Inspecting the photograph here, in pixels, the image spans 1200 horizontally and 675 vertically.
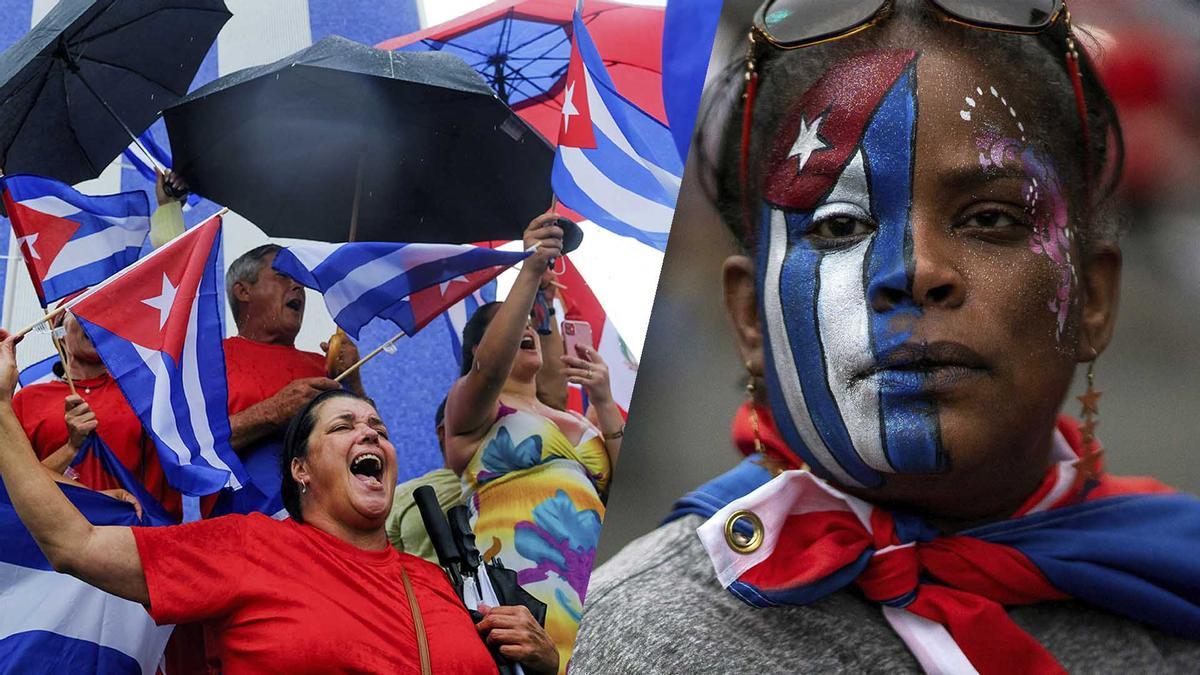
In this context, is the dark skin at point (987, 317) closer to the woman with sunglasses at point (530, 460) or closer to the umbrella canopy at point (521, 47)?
the woman with sunglasses at point (530, 460)

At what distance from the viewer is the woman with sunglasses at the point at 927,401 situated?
62.5 inches

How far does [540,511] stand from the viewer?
374 cm

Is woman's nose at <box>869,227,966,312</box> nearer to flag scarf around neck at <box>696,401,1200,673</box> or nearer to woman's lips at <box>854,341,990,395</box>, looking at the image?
woman's lips at <box>854,341,990,395</box>

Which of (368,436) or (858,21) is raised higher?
(858,21)

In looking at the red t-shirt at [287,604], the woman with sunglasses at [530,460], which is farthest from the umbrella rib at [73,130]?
the red t-shirt at [287,604]

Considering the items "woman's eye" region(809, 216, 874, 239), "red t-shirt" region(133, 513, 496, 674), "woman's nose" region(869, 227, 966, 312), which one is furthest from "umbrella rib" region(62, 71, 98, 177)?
"woman's nose" region(869, 227, 966, 312)

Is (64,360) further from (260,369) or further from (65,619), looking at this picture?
(65,619)

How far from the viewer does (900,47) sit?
1779mm

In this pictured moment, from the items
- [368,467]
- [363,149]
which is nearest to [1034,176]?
[368,467]

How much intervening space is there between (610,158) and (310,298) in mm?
2256

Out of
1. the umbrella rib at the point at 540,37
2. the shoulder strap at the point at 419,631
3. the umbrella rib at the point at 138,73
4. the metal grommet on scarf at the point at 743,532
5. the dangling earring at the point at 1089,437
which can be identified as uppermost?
the umbrella rib at the point at 540,37

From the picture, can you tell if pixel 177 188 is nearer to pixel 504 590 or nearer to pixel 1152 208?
pixel 504 590

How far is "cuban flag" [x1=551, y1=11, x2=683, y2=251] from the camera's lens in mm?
4125

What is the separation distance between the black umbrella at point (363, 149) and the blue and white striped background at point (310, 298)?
1.10 meters
